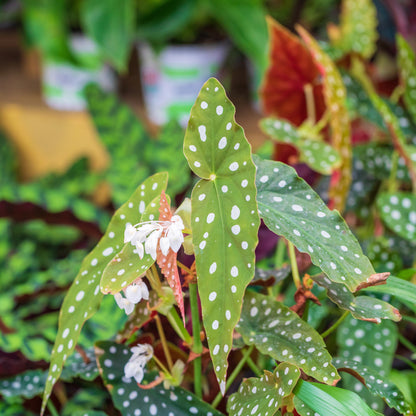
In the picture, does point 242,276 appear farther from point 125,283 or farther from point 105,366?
point 105,366

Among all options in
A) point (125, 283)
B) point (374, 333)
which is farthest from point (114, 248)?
point (374, 333)

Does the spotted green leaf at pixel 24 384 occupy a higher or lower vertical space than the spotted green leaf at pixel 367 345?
lower

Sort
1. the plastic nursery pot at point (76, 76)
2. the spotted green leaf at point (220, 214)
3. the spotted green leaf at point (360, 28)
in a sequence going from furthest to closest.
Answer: the plastic nursery pot at point (76, 76) → the spotted green leaf at point (360, 28) → the spotted green leaf at point (220, 214)

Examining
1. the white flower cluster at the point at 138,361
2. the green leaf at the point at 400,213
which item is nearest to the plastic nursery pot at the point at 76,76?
the green leaf at the point at 400,213

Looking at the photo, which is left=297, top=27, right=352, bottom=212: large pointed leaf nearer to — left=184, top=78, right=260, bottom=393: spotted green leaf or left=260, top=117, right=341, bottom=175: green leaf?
left=260, top=117, right=341, bottom=175: green leaf

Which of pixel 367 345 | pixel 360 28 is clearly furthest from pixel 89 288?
pixel 360 28

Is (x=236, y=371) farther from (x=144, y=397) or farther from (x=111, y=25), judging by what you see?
(x=111, y=25)

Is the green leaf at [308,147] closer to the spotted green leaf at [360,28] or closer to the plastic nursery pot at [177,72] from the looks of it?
the spotted green leaf at [360,28]
